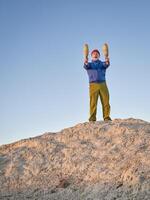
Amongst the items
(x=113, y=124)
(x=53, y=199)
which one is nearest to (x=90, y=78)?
(x=113, y=124)

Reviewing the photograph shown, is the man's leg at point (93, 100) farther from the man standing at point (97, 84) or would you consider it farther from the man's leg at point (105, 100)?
the man's leg at point (105, 100)

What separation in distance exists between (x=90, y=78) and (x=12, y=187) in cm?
383

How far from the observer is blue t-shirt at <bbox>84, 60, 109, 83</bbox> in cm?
1205

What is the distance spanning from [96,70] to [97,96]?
73 centimetres

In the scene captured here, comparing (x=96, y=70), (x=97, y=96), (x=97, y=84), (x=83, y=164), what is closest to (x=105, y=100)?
(x=97, y=96)

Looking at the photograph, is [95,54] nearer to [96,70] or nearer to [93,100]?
[96,70]

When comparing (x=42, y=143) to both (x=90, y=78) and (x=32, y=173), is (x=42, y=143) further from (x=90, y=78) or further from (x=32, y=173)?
(x=90, y=78)

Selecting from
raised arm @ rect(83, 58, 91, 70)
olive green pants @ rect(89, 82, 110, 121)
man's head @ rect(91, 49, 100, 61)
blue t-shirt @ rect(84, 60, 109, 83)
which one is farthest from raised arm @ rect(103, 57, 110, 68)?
olive green pants @ rect(89, 82, 110, 121)

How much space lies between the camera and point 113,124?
11.4 m

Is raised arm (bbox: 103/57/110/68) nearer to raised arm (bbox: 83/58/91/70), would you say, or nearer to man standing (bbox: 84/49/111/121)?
man standing (bbox: 84/49/111/121)

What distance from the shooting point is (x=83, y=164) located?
991 centimetres

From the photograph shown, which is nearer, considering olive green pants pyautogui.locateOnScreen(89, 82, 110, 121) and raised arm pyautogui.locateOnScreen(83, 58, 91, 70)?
olive green pants pyautogui.locateOnScreen(89, 82, 110, 121)

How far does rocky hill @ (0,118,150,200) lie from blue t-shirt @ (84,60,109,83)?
4.02 feet

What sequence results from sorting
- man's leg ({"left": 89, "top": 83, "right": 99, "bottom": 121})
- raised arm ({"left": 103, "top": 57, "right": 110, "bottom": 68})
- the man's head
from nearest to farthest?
man's leg ({"left": 89, "top": 83, "right": 99, "bottom": 121}) < raised arm ({"left": 103, "top": 57, "right": 110, "bottom": 68}) < the man's head
